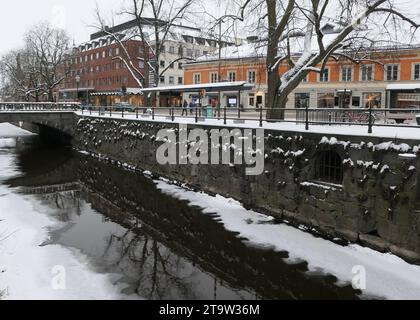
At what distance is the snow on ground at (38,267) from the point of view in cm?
1032

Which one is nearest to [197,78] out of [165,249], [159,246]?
[159,246]

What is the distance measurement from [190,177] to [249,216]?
→ 583 centimetres

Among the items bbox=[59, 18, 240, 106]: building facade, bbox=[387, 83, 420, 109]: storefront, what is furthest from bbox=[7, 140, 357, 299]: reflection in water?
bbox=[59, 18, 240, 106]: building facade

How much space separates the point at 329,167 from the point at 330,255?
3.49m

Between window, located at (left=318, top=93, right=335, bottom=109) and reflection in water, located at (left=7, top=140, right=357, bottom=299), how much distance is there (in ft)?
102

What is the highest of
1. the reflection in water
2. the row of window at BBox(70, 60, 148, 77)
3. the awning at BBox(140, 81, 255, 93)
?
the row of window at BBox(70, 60, 148, 77)

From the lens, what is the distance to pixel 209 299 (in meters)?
10.5

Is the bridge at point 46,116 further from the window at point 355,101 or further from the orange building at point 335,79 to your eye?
the window at point 355,101

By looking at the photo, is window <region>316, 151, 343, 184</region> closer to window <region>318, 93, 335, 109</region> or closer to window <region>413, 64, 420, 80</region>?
window <region>413, 64, 420, 80</region>

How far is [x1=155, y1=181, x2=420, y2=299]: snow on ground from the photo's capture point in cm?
1084

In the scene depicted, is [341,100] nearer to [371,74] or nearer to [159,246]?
[371,74]

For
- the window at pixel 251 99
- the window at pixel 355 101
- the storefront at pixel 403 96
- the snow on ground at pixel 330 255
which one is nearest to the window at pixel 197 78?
the window at pixel 251 99

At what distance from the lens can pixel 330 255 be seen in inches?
504
